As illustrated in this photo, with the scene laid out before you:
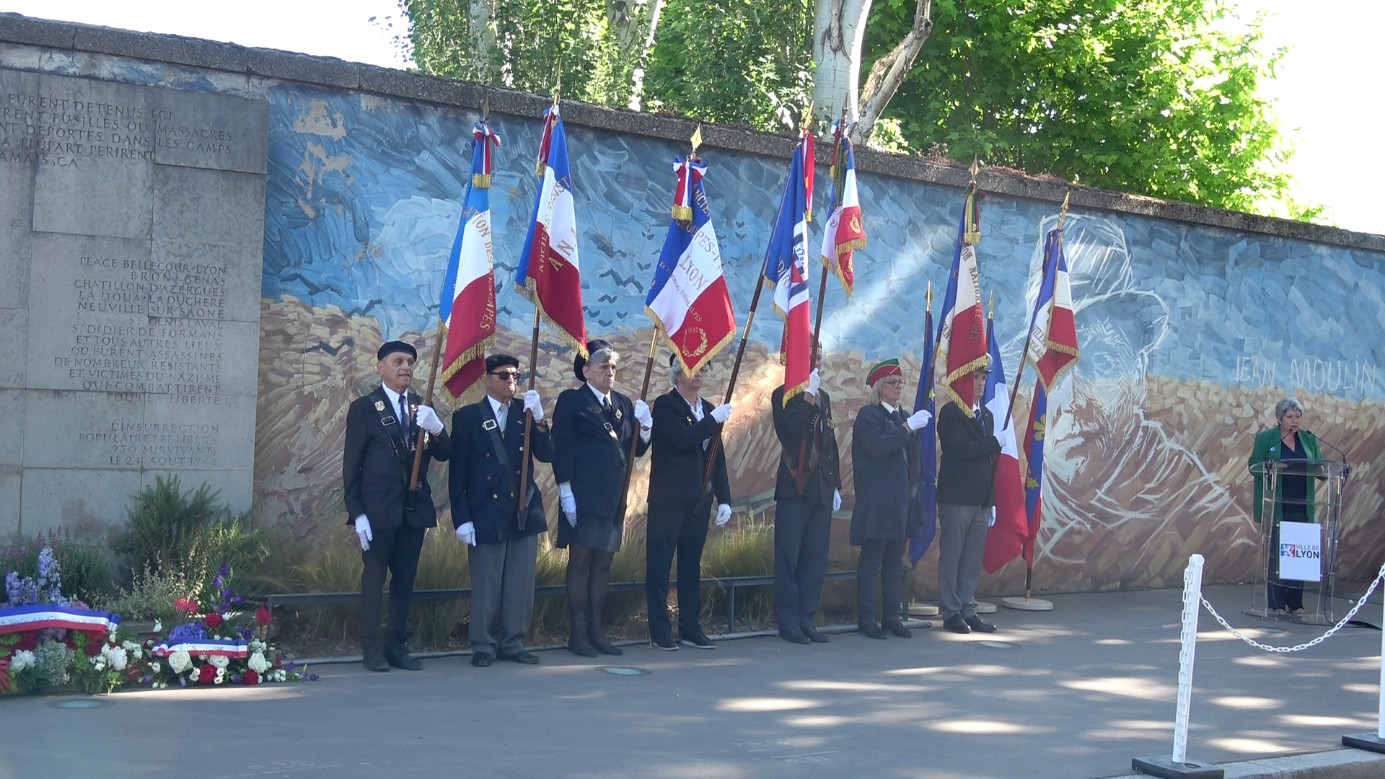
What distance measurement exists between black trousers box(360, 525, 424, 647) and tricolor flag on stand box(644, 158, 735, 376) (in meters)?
2.23

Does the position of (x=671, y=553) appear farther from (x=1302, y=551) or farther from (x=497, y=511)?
(x=1302, y=551)

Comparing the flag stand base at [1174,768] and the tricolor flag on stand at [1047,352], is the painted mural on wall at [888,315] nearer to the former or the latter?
the tricolor flag on stand at [1047,352]

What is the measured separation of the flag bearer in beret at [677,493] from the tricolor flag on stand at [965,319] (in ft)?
7.60

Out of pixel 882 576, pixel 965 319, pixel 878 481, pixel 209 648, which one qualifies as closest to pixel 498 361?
pixel 209 648

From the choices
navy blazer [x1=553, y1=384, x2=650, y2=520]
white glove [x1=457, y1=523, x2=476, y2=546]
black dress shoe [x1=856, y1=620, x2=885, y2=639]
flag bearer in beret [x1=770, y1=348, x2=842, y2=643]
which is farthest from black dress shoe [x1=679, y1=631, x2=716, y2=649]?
white glove [x1=457, y1=523, x2=476, y2=546]

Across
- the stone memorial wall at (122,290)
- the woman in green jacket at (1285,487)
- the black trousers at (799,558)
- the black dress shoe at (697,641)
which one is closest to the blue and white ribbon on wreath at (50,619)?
the stone memorial wall at (122,290)

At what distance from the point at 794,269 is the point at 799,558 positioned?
80.3 inches

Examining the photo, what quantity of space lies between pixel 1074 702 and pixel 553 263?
13.5 feet

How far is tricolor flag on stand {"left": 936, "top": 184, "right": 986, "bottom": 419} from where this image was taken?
35.7 feet

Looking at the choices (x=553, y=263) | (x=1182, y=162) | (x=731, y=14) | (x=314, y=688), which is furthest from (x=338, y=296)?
(x=1182, y=162)

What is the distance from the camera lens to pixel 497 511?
27.9 feet

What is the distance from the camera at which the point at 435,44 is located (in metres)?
16.8

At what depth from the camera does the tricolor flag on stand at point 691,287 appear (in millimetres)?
9516

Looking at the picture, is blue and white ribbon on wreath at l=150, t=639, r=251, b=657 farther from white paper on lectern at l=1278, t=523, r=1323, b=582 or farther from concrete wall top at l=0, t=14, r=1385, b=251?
white paper on lectern at l=1278, t=523, r=1323, b=582
